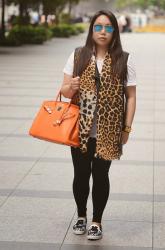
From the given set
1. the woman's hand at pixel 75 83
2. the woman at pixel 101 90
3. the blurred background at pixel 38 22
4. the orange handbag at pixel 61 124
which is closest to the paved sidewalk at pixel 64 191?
the woman at pixel 101 90

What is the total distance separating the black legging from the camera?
15.9ft

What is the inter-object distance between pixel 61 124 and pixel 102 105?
0.32 meters

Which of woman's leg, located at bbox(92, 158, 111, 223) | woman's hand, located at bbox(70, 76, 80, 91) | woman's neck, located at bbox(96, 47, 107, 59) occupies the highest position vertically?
woman's neck, located at bbox(96, 47, 107, 59)

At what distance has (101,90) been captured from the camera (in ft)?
15.4

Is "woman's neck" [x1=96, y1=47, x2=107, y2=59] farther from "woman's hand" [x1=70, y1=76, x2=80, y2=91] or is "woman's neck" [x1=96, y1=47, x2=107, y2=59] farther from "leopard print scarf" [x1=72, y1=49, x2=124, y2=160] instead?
"woman's hand" [x1=70, y1=76, x2=80, y2=91]

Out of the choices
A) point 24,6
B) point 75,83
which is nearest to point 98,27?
point 75,83

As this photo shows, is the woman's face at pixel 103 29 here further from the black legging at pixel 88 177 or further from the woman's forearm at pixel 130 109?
the black legging at pixel 88 177

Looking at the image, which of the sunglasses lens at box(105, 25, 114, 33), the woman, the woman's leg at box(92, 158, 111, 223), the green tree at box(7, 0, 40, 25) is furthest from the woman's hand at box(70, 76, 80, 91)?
the green tree at box(7, 0, 40, 25)

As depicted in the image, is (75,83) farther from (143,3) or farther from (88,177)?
(143,3)

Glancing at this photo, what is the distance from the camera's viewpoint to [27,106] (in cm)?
1185

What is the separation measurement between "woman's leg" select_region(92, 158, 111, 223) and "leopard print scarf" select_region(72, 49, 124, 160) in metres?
0.11

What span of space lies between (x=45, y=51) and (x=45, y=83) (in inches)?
501

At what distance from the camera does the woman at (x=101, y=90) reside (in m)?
4.68

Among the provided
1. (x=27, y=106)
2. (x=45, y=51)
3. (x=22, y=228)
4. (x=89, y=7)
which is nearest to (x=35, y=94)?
(x=27, y=106)
